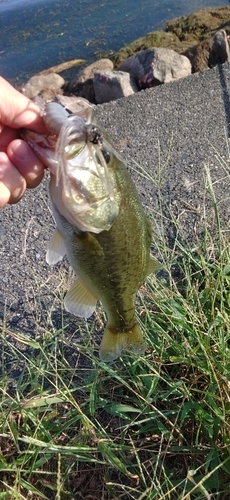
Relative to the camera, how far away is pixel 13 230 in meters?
4.98

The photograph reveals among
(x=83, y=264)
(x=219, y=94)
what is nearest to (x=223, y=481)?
(x=83, y=264)

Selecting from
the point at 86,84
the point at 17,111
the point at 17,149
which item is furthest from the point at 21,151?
the point at 86,84

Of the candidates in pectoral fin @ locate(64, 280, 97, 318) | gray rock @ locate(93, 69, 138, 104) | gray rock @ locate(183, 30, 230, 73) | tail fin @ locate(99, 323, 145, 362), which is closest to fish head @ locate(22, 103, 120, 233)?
pectoral fin @ locate(64, 280, 97, 318)

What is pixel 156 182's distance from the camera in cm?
329

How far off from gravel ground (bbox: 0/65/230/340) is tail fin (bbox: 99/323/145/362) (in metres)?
0.77

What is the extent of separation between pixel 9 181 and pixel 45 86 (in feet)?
29.6

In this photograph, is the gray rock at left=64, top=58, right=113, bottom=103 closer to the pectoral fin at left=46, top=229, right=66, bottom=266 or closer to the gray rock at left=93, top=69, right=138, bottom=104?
the gray rock at left=93, top=69, right=138, bottom=104

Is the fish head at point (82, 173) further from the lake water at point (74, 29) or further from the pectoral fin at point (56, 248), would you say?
the lake water at point (74, 29)

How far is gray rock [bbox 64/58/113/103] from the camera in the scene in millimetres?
9107

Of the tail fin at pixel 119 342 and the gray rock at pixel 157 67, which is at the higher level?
the tail fin at pixel 119 342

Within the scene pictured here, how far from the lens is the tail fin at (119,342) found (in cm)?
235

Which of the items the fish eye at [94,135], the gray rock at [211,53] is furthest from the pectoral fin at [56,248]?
the gray rock at [211,53]

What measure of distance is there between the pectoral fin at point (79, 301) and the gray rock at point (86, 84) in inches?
280

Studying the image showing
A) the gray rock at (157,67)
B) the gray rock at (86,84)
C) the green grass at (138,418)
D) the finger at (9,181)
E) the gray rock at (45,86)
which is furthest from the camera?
the gray rock at (45,86)
